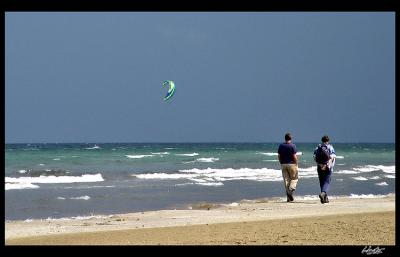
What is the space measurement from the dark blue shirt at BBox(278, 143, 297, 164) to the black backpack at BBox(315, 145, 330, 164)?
53cm

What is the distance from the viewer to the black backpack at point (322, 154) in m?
12.6

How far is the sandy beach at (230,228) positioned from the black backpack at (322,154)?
91cm

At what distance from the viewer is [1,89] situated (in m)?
7.21

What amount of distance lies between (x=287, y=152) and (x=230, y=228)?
427 cm

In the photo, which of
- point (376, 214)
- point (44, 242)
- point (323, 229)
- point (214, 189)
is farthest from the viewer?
point (214, 189)

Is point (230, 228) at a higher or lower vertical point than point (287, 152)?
lower

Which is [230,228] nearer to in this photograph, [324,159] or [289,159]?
[324,159]

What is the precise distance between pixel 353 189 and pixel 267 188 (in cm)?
250

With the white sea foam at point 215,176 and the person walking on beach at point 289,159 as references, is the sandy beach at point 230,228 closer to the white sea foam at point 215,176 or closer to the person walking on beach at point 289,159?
the person walking on beach at point 289,159

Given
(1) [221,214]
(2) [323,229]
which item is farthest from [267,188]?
(2) [323,229]

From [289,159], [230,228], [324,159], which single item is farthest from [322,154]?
[230,228]

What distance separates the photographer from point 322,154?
41.5 ft

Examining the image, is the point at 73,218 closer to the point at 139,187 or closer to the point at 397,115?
the point at 397,115

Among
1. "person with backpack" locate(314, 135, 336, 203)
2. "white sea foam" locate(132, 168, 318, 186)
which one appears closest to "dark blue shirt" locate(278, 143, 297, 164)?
"person with backpack" locate(314, 135, 336, 203)
